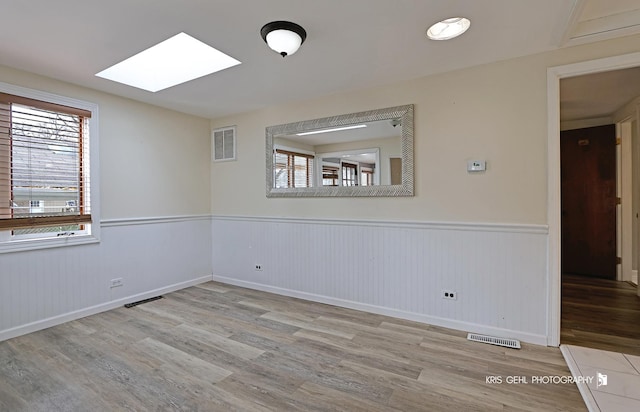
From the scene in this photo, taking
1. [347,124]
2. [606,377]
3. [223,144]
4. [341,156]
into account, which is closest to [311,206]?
[341,156]

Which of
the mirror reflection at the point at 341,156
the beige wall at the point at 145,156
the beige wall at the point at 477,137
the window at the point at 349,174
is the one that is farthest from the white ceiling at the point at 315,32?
the window at the point at 349,174

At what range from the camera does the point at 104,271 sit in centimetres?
347

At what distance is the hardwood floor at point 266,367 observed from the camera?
1.90m

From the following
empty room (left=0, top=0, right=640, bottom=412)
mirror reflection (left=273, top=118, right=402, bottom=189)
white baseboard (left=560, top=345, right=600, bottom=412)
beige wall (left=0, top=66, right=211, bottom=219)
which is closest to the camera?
white baseboard (left=560, top=345, right=600, bottom=412)

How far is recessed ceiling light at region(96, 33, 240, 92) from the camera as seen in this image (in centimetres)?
285

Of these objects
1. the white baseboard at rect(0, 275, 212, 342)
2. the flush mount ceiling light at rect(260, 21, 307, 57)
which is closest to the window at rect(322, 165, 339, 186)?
the flush mount ceiling light at rect(260, 21, 307, 57)

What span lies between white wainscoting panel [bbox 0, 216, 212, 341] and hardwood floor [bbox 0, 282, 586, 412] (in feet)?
0.63

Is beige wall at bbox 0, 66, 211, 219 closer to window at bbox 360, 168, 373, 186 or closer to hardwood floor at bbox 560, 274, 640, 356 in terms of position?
window at bbox 360, 168, 373, 186

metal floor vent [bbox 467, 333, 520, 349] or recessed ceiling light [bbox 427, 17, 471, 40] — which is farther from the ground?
recessed ceiling light [bbox 427, 17, 471, 40]

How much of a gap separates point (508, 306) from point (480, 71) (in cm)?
211

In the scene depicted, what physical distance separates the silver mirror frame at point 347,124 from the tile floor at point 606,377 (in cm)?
182

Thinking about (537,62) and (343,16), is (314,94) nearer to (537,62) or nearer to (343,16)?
(343,16)

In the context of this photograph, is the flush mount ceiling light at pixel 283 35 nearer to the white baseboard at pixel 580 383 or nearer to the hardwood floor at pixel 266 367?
the hardwood floor at pixel 266 367

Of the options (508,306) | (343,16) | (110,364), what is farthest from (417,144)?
(110,364)
